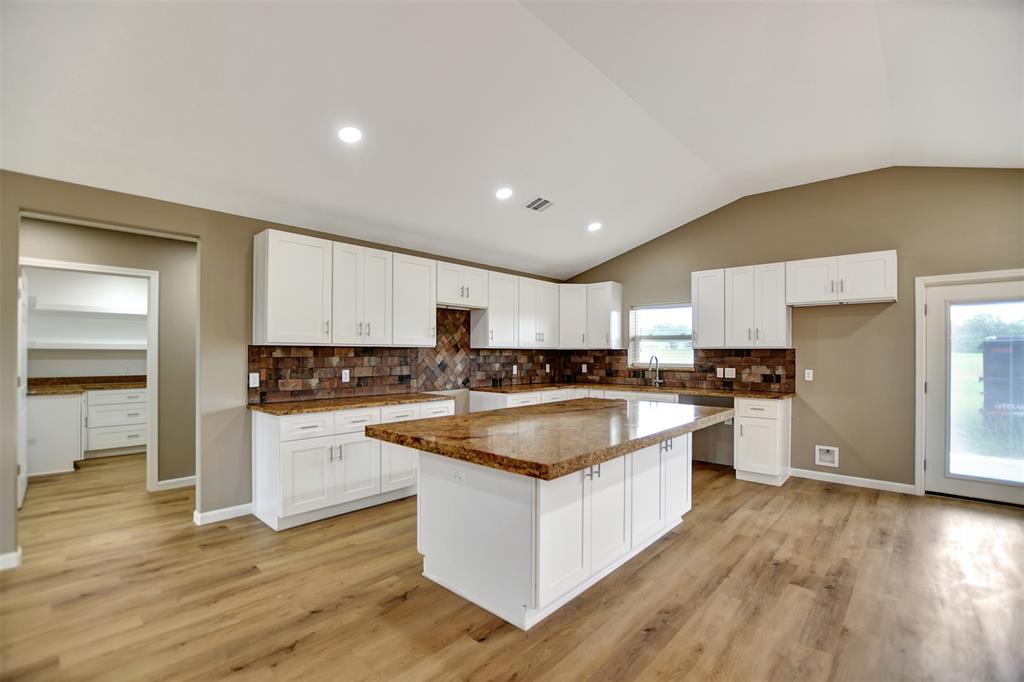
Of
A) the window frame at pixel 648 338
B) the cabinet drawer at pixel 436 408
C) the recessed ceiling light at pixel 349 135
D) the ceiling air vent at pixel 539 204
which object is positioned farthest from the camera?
the window frame at pixel 648 338

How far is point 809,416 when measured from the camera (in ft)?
15.3

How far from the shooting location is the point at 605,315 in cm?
592

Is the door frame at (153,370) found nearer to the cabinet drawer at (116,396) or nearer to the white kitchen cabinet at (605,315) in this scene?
the cabinet drawer at (116,396)

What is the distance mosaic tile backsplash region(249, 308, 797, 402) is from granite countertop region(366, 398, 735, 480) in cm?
180

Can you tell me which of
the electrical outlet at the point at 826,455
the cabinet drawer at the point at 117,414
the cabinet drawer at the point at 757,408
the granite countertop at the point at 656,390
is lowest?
the electrical outlet at the point at 826,455

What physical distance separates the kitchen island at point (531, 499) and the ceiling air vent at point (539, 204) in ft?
7.40

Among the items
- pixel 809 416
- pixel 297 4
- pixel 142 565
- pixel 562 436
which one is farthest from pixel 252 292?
pixel 809 416

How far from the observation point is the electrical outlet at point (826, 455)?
451 cm

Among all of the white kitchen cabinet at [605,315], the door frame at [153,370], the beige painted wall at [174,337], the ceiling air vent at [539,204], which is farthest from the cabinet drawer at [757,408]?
the door frame at [153,370]

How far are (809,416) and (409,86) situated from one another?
182 inches

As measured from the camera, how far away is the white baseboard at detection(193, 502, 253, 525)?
11.1 feet

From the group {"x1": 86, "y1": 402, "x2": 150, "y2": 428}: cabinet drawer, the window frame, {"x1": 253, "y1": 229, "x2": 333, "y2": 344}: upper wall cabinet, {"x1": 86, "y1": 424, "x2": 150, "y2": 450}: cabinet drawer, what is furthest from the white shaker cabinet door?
the window frame

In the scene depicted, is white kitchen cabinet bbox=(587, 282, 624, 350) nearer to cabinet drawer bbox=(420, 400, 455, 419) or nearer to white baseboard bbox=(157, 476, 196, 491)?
cabinet drawer bbox=(420, 400, 455, 419)

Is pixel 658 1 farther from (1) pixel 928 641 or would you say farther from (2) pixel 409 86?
(1) pixel 928 641
